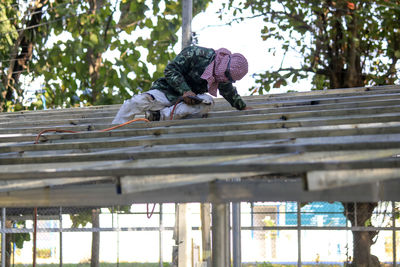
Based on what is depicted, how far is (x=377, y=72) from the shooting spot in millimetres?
14211

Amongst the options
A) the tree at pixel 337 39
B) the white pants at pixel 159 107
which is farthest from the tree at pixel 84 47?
the white pants at pixel 159 107

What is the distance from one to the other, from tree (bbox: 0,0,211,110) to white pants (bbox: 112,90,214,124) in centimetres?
819

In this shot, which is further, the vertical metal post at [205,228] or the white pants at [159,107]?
the vertical metal post at [205,228]

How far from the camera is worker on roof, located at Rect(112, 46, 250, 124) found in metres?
5.27

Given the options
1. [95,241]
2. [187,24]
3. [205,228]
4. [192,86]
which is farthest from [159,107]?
[95,241]

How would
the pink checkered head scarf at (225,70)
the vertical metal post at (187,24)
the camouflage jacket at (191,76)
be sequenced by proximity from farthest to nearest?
the vertical metal post at (187,24), the camouflage jacket at (191,76), the pink checkered head scarf at (225,70)

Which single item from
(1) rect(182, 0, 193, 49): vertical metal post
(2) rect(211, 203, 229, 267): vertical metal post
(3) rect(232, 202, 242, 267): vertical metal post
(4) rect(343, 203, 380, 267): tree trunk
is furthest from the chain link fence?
(2) rect(211, 203, 229, 267): vertical metal post

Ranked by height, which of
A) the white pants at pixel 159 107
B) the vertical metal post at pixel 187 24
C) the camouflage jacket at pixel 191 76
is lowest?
the white pants at pixel 159 107

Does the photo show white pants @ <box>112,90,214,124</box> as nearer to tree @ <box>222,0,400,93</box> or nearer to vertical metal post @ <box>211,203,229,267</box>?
vertical metal post @ <box>211,203,229,267</box>

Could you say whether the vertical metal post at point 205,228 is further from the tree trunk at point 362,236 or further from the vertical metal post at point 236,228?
the tree trunk at point 362,236

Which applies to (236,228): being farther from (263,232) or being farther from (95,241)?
(95,241)

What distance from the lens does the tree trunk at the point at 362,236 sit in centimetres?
1130

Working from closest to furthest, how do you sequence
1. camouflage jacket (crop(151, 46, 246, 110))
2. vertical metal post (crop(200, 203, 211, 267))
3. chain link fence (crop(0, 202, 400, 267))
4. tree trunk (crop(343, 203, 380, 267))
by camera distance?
1. camouflage jacket (crop(151, 46, 246, 110))
2. vertical metal post (crop(200, 203, 211, 267))
3. tree trunk (crop(343, 203, 380, 267))
4. chain link fence (crop(0, 202, 400, 267))

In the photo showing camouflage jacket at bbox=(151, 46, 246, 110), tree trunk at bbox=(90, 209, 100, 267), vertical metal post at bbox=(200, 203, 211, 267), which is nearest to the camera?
camouflage jacket at bbox=(151, 46, 246, 110)
